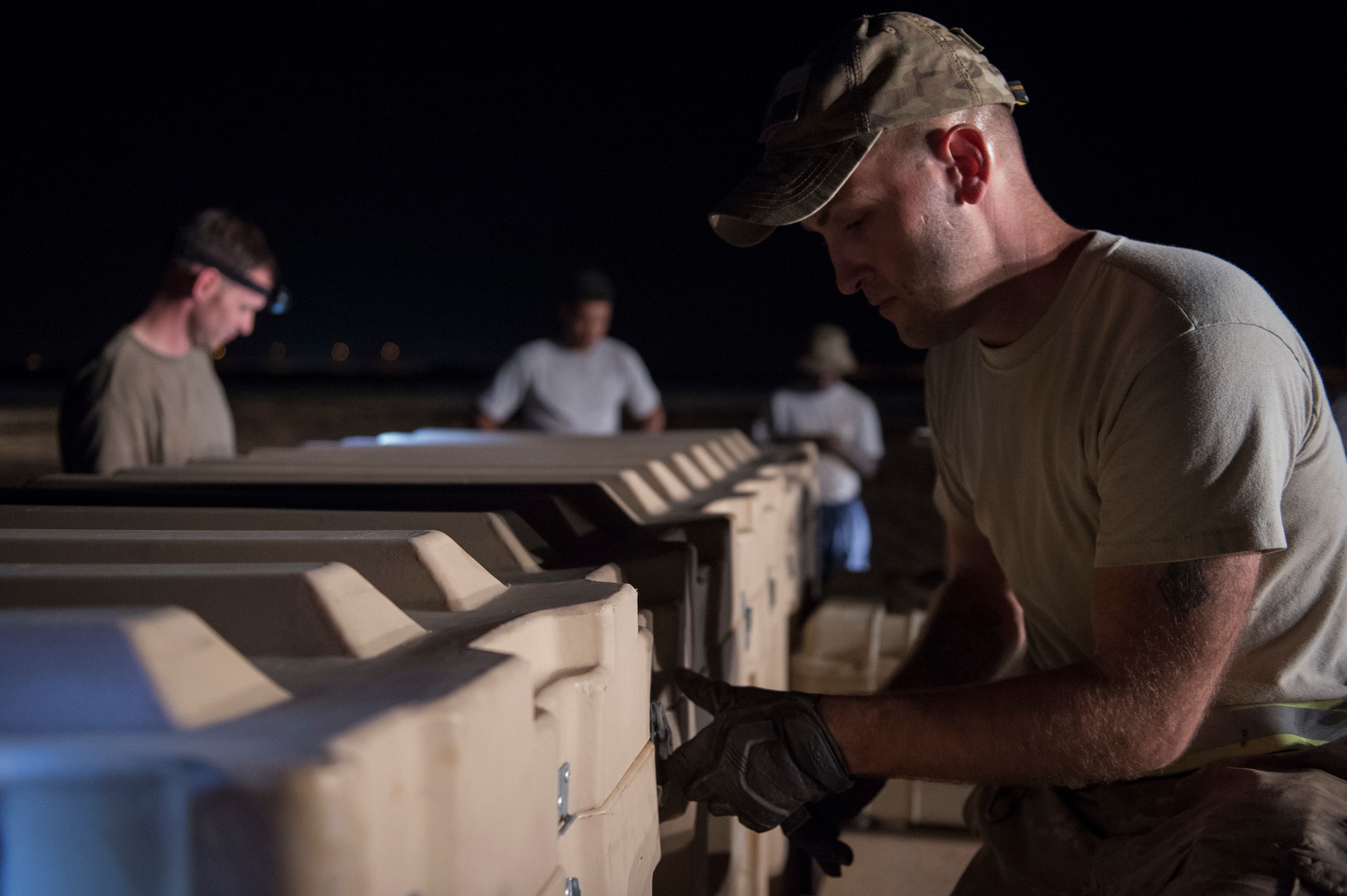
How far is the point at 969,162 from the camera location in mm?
1308

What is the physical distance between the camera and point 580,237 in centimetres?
991

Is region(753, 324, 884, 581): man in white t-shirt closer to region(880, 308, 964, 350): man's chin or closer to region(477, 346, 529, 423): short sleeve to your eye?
region(477, 346, 529, 423): short sleeve

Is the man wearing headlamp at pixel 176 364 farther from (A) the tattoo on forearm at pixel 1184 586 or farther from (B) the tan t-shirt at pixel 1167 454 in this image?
(A) the tattoo on forearm at pixel 1184 586

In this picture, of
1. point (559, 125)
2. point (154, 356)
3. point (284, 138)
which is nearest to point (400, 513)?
point (154, 356)

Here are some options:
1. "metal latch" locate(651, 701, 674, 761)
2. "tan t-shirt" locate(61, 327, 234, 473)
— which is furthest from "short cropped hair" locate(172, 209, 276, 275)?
"metal latch" locate(651, 701, 674, 761)

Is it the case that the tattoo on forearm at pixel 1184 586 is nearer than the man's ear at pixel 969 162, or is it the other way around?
the tattoo on forearm at pixel 1184 586

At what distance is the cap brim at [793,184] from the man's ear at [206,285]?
195 centimetres

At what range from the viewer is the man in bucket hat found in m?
1.12

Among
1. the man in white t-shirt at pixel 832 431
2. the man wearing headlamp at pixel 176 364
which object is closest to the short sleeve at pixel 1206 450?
the man wearing headlamp at pixel 176 364

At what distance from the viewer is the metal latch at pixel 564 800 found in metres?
0.86

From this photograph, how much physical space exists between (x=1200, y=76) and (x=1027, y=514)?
25.2ft

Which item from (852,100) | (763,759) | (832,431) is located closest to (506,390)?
(832,431)

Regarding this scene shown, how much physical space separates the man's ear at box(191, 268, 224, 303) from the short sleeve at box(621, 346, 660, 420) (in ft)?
6.94

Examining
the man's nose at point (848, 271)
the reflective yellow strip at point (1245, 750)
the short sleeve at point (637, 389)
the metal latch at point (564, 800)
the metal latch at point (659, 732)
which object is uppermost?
the man's nose at point (848, 271)
